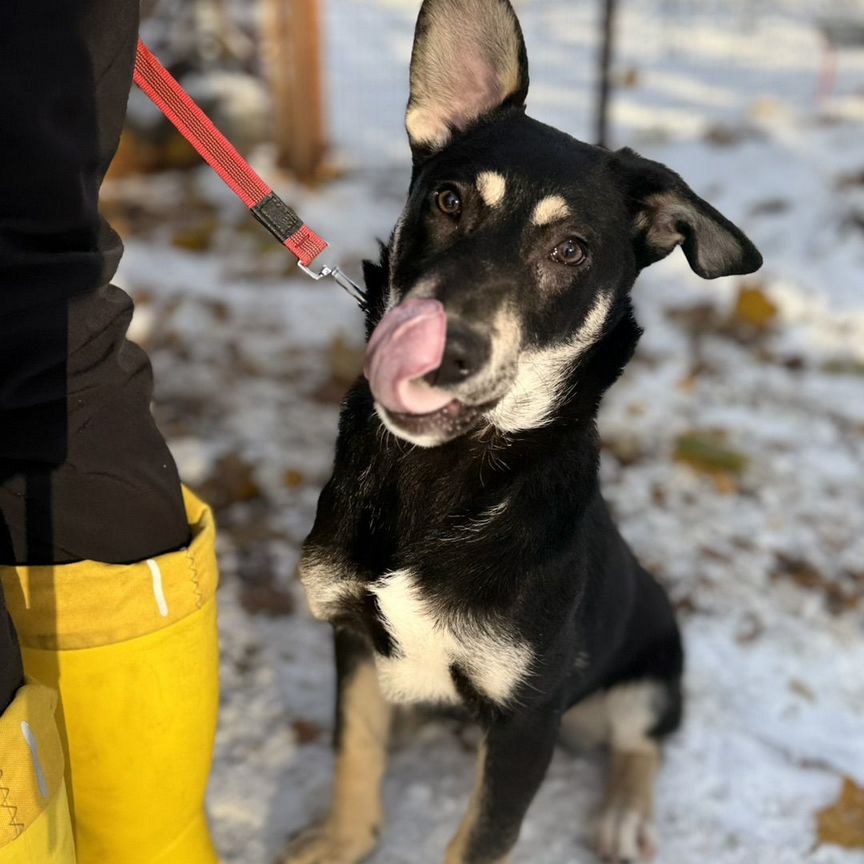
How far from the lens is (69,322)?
1.75 meters

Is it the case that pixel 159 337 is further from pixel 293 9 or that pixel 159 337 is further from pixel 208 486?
pixel 293 9

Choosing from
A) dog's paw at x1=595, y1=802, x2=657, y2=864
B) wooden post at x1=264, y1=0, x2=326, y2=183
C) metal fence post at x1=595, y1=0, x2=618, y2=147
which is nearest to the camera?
dog's paw at x1=595, y1=802, x2=657, y2=864

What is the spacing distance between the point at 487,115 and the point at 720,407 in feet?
9.17

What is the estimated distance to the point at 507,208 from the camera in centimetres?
204

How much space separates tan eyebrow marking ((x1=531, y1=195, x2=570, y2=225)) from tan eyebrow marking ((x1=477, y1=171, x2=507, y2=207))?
8 centimetres

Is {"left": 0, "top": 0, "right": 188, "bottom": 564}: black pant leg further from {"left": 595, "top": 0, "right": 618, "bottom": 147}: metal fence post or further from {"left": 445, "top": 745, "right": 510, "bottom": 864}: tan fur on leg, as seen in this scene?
{"left": 595, "top": 0, "right": 618, "bottom": 147}: metal fence post

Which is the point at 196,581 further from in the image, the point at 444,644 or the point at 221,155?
the point at 221,155

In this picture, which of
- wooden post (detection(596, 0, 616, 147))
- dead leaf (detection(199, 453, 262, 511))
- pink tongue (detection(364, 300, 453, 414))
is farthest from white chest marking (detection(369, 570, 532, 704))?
wooden post (detection(596, 0, 616, 147))

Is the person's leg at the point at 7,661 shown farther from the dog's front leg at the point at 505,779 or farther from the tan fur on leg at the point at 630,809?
the tan fur on leg at the point at 630,809

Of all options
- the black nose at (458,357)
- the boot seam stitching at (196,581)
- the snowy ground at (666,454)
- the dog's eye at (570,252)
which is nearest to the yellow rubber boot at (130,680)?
the boot seam stitching at (196,581)

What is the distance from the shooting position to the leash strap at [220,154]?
2037 millimetres

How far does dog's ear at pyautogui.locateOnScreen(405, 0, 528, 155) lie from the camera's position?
82.0 inches

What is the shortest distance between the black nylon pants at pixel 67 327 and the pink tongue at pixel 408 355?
1.66 ft

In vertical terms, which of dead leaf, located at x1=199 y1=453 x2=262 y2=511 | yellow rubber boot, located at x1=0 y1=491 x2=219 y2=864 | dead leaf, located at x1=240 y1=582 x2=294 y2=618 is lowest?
dead leaf, located at x1=199 y1=453 x2=262 y2=511
